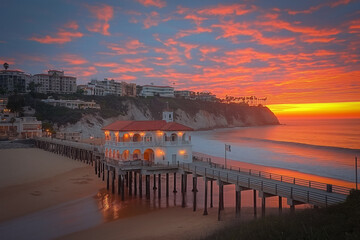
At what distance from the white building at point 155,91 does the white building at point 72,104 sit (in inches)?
2379

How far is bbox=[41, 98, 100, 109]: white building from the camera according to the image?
109500 millimetres

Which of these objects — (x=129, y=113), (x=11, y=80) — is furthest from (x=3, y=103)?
(x=129, y=113)

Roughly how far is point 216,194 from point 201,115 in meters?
135

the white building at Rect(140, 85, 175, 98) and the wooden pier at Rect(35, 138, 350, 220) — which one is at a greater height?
the white building at Rect(140, 85, 175, 98)

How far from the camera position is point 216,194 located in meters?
32.3

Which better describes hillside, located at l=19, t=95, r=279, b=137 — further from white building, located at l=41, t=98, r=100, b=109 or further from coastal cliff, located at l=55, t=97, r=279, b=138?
white building, located at l=41, t=98, r=100, b=109

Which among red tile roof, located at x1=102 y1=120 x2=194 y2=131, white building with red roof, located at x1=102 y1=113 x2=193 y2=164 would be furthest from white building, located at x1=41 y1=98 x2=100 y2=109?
white building with red roof, located at x1=102 y1=113 x2=193 y2=164

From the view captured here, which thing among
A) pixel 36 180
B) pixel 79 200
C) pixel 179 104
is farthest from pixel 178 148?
pixel 179 104

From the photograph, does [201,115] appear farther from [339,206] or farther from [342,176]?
[339,206]

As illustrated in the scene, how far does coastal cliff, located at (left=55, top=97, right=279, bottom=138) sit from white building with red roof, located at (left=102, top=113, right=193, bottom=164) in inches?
2504

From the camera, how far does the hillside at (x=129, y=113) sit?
320 feet

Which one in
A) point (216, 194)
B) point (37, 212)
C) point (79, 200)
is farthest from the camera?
point (216, 194)

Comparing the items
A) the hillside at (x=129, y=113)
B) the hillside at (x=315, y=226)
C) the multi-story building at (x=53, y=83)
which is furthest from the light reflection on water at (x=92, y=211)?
the multi-story building at (x=53, y=83)

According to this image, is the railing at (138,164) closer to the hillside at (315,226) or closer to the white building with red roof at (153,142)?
the white building with red roof at (153,142)
